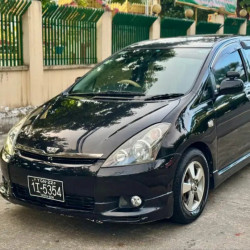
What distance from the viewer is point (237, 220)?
384 centimetres

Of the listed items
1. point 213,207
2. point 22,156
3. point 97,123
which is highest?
point 97,123

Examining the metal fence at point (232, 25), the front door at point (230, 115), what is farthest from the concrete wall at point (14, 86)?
the metal fence at point (232, 25)

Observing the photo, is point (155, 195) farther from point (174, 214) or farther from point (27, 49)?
point (27, 49)

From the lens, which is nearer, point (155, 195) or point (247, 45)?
point (155, 195)

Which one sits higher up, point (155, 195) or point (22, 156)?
point (22, 156)

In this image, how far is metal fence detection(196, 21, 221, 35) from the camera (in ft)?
46.7

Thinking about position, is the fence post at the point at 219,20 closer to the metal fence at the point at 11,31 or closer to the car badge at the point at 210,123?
the metal fence at the point at 11,31

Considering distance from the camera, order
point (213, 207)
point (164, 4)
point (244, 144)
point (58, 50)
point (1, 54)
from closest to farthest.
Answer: point (213, 207) < point (244, 144) < point (1, 54) < point (58, 50) < point (164, 4)

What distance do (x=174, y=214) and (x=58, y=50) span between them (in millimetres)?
6492

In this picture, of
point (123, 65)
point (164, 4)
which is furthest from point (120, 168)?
point (164, 4)

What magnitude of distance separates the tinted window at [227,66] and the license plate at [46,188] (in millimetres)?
1939

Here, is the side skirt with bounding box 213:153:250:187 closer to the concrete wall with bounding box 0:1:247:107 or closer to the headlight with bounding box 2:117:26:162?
the headlight with bounding box 2:117:26:162

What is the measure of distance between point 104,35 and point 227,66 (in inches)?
243

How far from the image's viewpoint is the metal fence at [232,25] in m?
16.3
